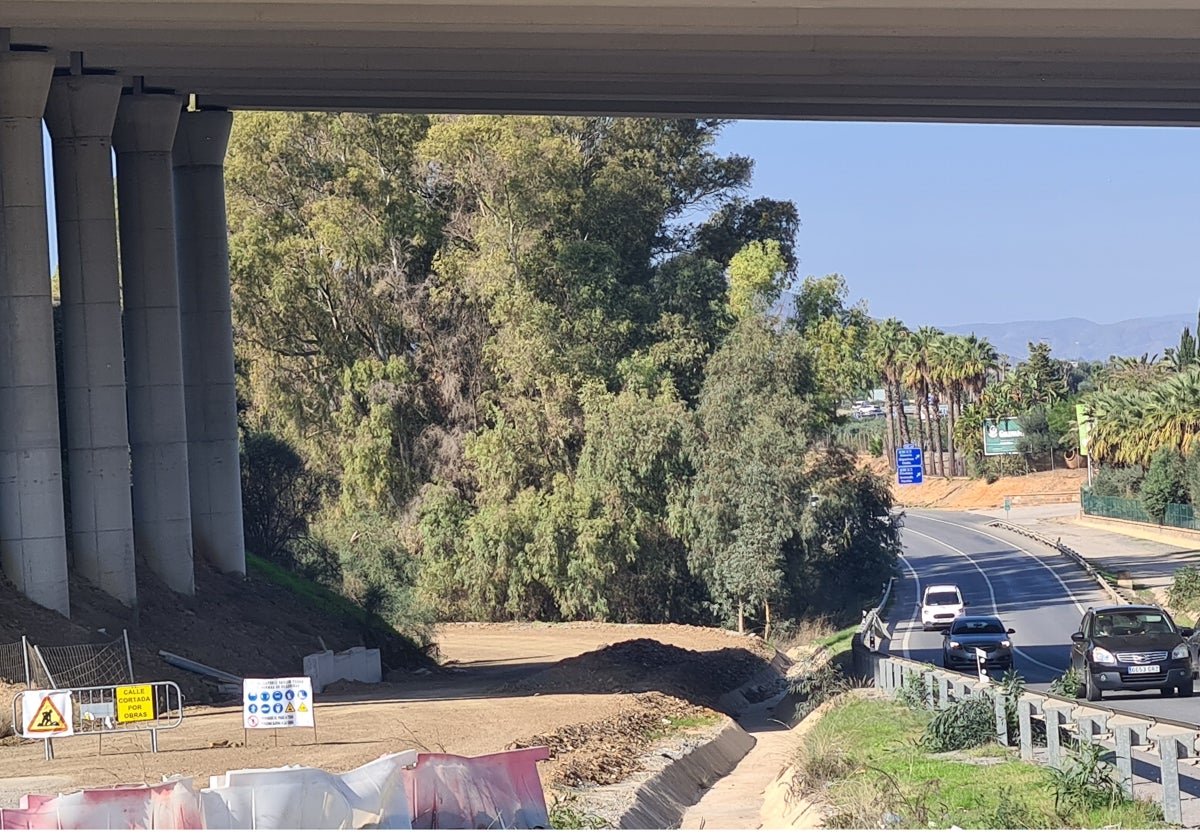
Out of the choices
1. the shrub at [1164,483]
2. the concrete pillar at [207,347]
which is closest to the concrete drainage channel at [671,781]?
the concrete pillar at [207,347]

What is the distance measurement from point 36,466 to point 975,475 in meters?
108

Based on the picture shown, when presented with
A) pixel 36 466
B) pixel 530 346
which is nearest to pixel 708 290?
pixel 530 346

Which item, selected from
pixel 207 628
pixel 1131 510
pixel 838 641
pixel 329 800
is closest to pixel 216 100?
pixel 207 628

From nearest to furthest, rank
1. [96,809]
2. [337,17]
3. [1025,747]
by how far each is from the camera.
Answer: [96,809]
[1025,747]
[337,17]

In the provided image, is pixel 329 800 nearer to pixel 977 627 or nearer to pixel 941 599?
pixel 977 627

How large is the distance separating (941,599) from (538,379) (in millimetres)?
16424

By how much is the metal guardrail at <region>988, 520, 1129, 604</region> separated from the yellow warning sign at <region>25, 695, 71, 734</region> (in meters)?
42.1

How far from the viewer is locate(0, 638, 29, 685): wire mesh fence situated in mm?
29500

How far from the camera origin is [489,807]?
1379 centimetres

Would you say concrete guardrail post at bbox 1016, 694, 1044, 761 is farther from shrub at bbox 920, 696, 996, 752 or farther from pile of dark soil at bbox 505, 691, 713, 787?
pile of dark soil at bbox 505, 691, 713, 787

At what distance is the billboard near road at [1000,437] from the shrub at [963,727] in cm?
10723

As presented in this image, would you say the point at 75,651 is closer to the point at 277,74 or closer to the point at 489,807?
the point at 277,74

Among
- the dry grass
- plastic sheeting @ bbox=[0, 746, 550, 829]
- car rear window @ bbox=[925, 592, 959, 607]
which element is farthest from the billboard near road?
plastic sheeting @ bbox=[0, 746, 550, 829]

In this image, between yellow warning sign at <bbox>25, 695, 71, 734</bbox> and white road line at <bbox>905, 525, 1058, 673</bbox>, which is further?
white road line at <bbox>905, 525, 1058, 673</bbox>
